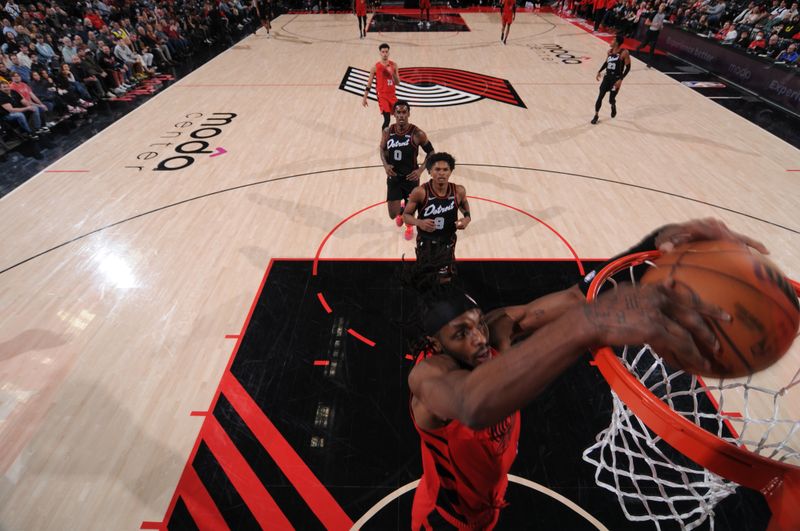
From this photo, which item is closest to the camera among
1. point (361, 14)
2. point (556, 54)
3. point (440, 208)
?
→ point (440, 208)

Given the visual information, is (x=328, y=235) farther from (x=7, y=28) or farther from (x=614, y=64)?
(x=7, y=28)

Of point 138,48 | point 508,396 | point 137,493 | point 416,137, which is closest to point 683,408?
point 508,396

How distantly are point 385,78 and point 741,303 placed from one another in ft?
25.1

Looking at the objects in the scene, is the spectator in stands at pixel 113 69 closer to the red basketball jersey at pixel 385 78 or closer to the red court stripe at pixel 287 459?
the red basketball jersey at pixel 385 78

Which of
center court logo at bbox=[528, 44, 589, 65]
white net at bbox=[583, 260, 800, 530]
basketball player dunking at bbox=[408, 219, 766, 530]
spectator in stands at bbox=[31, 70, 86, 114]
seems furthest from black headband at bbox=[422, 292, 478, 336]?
center court logo at bbox=[528, 44, 589, 65]

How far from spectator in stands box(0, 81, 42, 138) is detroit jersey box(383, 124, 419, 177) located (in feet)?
27.7

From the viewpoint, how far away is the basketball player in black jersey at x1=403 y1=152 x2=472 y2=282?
4309 millimetres

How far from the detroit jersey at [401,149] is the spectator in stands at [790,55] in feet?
Answer: 38.2

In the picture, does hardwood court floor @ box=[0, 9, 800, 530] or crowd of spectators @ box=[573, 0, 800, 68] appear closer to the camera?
Result: hardwood court floor @ box=[0, 9, 800, 530]

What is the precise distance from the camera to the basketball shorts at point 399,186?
221 inches

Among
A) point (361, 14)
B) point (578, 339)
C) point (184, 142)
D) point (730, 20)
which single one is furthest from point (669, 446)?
point (361, 14)

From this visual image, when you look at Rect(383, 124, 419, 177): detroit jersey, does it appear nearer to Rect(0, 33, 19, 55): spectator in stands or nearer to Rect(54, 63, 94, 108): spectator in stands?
Rect(54, 63, 94, 108): spectator in stands

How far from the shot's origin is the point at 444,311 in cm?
176

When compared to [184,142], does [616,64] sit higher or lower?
higher
